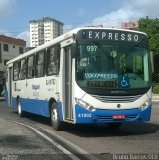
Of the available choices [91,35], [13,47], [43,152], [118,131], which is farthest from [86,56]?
[13,47]

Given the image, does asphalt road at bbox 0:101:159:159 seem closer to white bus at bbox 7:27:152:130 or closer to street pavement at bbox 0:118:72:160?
street pavement at bbox 0:118:72:160

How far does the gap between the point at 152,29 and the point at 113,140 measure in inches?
2469

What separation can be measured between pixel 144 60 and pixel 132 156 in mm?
5023

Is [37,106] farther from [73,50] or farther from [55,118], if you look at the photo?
[73,50]

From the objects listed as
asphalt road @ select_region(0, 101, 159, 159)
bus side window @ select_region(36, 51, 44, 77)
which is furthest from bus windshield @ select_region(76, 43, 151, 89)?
bus side window @ select_region(36, 51, 44, 77)

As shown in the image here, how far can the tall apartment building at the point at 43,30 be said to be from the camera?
201 feet

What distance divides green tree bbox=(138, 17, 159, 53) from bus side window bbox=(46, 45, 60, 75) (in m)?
57.1

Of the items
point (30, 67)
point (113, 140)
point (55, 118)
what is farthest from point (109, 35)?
point (30, 67)

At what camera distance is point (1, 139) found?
1408cm

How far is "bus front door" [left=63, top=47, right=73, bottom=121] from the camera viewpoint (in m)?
15.1

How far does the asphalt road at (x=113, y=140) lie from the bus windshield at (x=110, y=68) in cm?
151

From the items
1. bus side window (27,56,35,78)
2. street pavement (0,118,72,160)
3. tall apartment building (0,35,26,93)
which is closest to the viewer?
street pavement (0,118,72,160)

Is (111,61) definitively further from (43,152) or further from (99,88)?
(43,152)

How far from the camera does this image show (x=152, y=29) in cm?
7500
